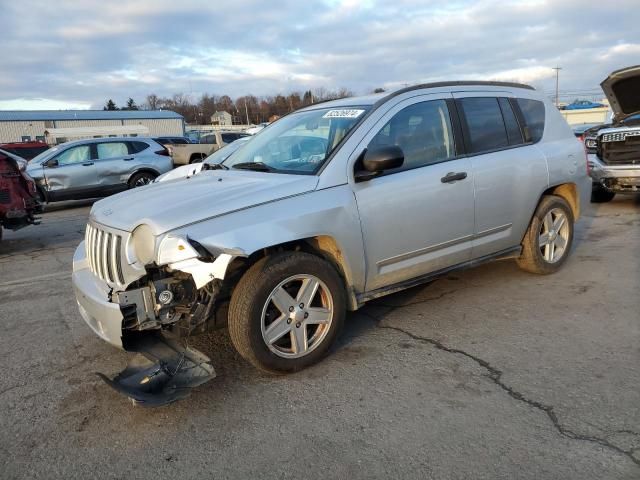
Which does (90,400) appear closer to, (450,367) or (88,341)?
(88,341)

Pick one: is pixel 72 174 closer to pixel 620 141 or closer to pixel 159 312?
pixel 159 312

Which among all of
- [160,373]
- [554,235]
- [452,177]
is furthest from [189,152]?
[160,373]

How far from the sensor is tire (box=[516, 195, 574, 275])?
4.96 meters

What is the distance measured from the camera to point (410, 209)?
3834mm

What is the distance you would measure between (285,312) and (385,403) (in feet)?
2.76

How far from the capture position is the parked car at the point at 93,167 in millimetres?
12258

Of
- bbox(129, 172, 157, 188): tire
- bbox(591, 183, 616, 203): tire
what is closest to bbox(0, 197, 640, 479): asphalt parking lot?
bbox(591, 183, 616, 203): tire

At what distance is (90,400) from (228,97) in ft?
398

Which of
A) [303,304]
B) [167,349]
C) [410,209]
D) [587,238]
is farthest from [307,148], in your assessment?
[587,238]

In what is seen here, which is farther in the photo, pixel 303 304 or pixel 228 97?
pixel 228 97

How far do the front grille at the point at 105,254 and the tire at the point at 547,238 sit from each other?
3741mm

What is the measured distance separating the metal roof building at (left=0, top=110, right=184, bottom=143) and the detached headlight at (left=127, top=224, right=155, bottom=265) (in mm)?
44523

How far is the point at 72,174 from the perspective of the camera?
40.8ft

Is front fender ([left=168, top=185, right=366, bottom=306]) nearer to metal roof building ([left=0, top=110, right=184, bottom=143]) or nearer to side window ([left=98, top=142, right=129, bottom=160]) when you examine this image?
side window ([left=98, top=142, right=129, bottom=160])
